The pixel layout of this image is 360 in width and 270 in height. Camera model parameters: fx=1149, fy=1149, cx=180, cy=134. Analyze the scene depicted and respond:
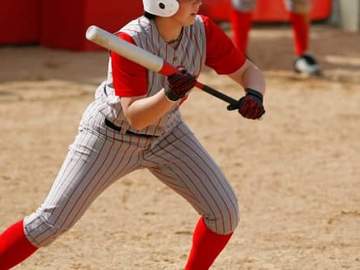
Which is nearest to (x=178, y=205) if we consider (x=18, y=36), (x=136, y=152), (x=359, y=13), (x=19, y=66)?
(x=136, y=152)

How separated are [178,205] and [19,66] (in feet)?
15.5

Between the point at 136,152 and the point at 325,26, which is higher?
the point at 136,152

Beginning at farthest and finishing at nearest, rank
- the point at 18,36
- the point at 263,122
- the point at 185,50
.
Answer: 1. the point at 18,36
2. the point at 263,122
3. the point at 185,50

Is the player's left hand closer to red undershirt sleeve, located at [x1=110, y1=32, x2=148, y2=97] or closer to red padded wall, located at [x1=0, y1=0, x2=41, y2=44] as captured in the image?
red undershirt sleeve, located at [x1=110, y1=32, x2=148, y2=97]

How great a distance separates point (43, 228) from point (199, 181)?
2.02 feet

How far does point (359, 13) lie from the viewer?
13.6 meters

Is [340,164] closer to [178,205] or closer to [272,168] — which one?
[272,168]

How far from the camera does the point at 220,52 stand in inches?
170

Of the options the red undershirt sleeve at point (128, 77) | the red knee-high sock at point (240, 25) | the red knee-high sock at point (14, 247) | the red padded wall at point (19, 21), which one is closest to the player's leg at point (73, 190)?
the red knee-high sock at point (14, 247)

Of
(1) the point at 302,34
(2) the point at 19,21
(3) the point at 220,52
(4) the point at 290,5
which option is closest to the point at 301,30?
(1) the point at 302,34

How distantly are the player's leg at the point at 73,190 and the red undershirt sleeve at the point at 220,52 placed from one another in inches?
17.5

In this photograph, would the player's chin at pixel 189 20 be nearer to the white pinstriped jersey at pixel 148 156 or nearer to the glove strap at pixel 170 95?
the white pinstriped jersey at pixel 148 156

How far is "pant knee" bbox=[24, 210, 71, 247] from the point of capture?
418cm

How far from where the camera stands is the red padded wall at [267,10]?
13.1 metres
